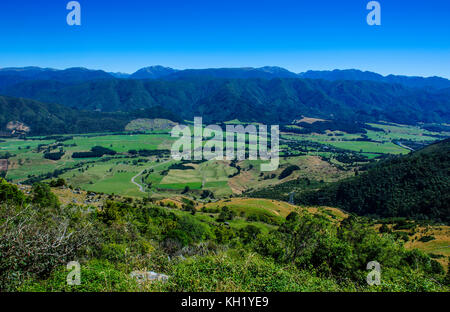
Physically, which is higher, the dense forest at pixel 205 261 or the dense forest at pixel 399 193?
the dense forest at pixel 205 261

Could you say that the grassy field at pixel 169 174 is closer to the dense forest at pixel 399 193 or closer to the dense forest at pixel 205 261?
the dense forest at pixel 399 193

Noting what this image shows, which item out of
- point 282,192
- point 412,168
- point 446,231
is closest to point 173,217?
point 446,231

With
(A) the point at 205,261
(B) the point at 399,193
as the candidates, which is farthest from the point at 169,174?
(A) the point at 205,261

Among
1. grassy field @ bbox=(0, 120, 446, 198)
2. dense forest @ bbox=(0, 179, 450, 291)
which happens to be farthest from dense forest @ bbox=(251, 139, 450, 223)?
dense forest @ bbox=(0, 179, 450, 291)

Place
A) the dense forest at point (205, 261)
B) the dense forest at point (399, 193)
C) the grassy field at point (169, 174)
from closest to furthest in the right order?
the dense forest at point (205, 261) → the dense forest at point (399, 193) → the grassy field at point (169, 174)

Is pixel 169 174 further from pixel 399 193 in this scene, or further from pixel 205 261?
pixel 205 261

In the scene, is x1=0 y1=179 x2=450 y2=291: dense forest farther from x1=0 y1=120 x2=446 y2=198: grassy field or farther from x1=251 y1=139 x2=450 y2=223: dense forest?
x1=0 y1=120 x2=446 y2=198: grassy field

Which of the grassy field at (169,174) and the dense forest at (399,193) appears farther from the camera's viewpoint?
the grassy field at (169,174)

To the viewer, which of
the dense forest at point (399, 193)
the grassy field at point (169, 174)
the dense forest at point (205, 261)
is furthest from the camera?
the grassy field at point (169, 174)

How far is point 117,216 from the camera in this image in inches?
1575

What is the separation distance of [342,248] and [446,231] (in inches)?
1852

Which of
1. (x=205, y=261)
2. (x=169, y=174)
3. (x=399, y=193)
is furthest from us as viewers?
(x=169, y=174)

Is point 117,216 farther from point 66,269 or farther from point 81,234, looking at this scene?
point 66,269

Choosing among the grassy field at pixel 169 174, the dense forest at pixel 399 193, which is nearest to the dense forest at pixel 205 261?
the dense forest at pixel 399 193
